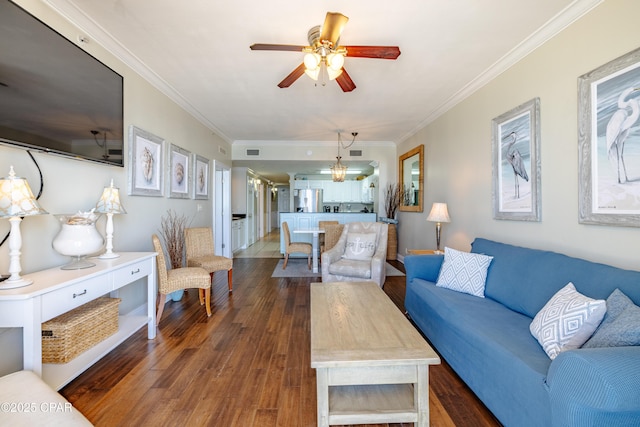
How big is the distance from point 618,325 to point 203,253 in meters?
4.06

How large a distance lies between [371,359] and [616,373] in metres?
0.91

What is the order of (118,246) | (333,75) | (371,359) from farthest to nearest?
(118,246)
(333,75)
(371,359)

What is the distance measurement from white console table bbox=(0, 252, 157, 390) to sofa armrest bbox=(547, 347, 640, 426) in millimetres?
2445

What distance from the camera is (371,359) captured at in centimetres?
140

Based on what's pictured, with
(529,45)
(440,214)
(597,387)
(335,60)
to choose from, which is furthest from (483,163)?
(597,387)

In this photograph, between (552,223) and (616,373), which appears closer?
(616,373)

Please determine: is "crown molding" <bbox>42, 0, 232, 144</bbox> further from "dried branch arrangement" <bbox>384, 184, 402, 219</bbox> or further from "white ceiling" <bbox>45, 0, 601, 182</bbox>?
"dried branch arrangement" <bbox>384, 184, 402, 219</bbox>

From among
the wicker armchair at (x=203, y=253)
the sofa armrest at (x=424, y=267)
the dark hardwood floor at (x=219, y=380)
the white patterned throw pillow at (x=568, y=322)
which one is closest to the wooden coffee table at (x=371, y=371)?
the dark hardwood floor at (x=219, y=380)

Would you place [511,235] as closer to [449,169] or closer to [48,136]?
[449,169]

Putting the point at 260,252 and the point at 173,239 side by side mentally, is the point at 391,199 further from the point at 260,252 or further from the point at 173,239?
the point at 173,239

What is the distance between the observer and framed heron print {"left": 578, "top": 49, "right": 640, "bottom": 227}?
1.69m

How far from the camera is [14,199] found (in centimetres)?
152

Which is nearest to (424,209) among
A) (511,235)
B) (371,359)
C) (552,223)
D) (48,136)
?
(511,235)

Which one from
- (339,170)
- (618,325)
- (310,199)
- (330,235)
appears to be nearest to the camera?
(618,325)
